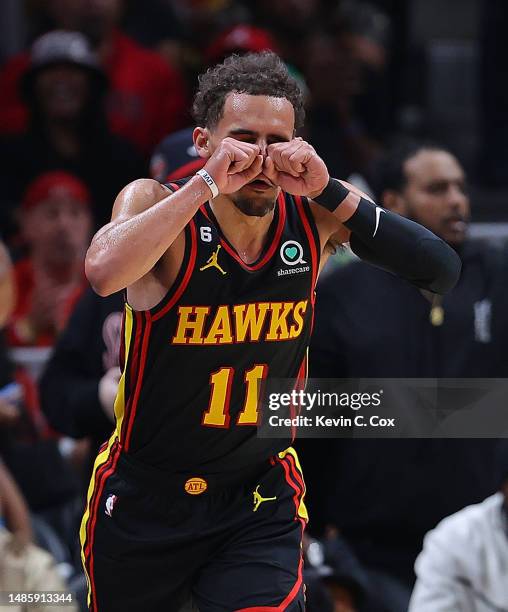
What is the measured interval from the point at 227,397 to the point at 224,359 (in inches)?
4.4

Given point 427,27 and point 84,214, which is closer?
point 84,214

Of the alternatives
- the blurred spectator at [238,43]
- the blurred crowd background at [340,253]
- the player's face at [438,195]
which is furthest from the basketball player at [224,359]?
the blurred spectator at [238,43]

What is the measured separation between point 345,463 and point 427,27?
4.36 m

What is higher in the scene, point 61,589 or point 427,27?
point 427,27

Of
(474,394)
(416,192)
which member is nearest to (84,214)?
(416,192)

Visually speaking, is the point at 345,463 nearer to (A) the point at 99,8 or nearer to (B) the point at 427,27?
(A) the point at 99,8

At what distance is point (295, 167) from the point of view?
3.77 metres

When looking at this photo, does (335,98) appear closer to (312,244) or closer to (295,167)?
(312,244)

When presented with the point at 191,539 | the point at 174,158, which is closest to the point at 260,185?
the point at 191,539

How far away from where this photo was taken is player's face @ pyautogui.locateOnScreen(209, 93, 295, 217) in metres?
3.89

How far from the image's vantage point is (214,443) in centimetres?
406

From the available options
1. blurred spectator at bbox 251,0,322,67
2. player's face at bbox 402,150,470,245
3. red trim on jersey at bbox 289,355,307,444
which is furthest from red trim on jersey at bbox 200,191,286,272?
blurred spectator at bbox 251,0,322,67

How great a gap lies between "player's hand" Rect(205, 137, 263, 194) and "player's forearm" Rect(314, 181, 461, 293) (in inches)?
11.9

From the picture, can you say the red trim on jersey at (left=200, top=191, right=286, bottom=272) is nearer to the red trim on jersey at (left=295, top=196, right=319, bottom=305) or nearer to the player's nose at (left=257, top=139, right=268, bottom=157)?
the red trim on jersey at (left=295, top=196, right=319, bottom=305)
